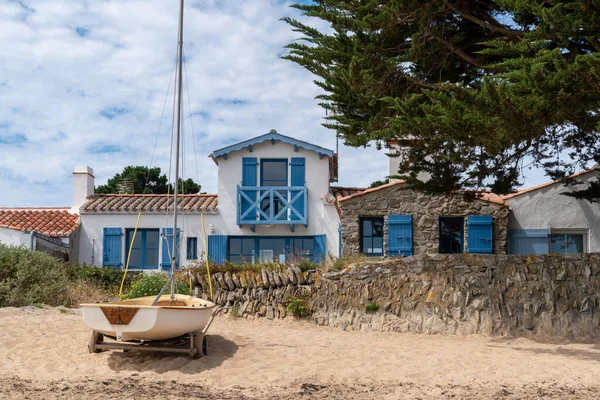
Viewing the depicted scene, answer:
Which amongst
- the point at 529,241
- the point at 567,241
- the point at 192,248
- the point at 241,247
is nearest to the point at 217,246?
the point at 241,247

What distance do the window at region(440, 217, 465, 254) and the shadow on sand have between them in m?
12.0

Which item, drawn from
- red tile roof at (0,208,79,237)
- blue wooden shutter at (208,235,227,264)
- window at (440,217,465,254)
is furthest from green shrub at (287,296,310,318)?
red tile roof at (0,208,79,237)

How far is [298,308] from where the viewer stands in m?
16.3

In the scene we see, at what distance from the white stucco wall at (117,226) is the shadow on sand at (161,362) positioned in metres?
12.8

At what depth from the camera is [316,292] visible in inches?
645

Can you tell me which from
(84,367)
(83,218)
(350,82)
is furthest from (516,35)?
(83,218)

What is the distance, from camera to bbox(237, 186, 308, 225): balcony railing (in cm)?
2319

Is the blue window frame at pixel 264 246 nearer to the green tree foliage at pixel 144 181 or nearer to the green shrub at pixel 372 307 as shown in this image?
the green shrub at pixel 372 307

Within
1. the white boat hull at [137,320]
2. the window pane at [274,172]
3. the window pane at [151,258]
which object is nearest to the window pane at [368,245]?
the window pane at [274,172]

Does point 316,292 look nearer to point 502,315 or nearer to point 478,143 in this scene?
point 502,315

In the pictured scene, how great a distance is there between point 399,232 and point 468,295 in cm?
608

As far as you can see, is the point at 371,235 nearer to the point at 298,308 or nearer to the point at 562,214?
the point at 298,308

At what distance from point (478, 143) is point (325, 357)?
475cm

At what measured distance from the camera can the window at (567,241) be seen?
20.8 m
